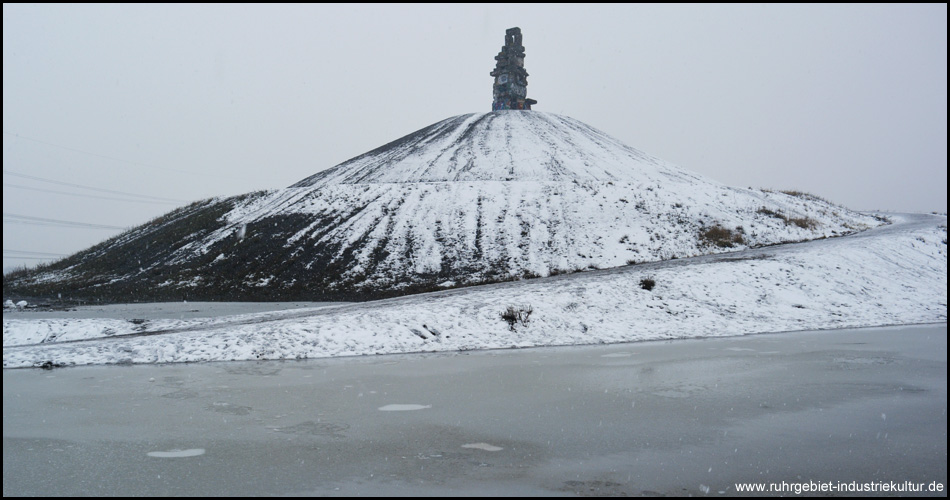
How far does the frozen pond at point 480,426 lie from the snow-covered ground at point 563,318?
1.94 metres

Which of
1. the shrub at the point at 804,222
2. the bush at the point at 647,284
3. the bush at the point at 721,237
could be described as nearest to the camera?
the bush at the point at 647,284

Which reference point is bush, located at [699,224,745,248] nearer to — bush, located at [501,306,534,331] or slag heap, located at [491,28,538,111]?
bush, located at [501,306,534,331]

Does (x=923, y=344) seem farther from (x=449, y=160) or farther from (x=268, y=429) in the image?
(x=449, y=160)

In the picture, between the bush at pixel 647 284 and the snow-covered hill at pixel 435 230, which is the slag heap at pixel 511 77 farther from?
the bush at pixel 647 284

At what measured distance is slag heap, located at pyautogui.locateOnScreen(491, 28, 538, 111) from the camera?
65.8m

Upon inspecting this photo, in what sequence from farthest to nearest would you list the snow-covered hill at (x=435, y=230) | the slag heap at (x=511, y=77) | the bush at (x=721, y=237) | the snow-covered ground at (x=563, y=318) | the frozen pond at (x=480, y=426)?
1. the slag heap at (x=511, y=77)
2. the bush at (x=721, y=237)
3. the snow-covered hill at (x=435, y=230)
4. the snow-covered ground at (x=563, y=318)
5. the frozen pond at (x=480, y=426)

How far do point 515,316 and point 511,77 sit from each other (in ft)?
180

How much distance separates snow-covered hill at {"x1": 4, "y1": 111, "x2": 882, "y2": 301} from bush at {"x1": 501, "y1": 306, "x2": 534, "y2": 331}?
12.2m

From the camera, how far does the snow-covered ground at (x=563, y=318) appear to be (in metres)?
14.6

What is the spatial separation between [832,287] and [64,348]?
23333 mm

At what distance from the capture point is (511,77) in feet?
223

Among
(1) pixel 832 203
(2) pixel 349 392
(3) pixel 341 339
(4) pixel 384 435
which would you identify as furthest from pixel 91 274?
(1) pixel 832 203

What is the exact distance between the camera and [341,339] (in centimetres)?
1516

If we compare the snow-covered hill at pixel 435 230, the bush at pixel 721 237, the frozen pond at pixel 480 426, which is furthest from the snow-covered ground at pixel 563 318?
the snow-covered hill at pixel 435 230
